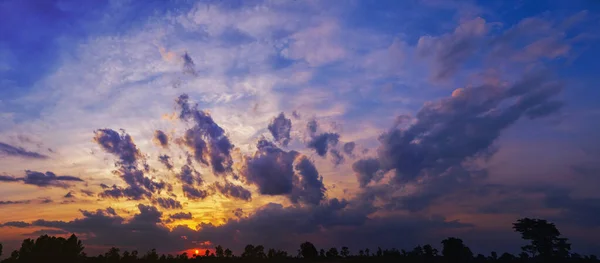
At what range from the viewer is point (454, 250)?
152 metres

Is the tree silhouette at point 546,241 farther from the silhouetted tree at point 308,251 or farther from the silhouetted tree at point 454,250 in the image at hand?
the silhouetted tree at point 308,251

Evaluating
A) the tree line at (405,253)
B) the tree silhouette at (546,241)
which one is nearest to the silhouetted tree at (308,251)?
the tree line at (405,253)

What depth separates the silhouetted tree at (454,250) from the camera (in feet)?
495

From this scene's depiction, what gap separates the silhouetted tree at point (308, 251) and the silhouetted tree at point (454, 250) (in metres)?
61.4

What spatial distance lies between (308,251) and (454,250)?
68698mm

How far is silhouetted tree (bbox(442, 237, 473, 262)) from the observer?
495 ft

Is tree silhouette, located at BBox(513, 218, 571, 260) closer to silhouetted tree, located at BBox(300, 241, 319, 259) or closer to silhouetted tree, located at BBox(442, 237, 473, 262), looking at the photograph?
silhouetted tree, located at BBox(442, 237, 473, 262)

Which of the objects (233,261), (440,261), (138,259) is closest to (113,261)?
(138,259)

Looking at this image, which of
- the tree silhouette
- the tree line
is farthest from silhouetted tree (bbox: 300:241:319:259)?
the tree silhouette

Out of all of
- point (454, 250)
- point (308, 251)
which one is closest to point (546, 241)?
point (454, 250)

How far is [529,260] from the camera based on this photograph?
475ft

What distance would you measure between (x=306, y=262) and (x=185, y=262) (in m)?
60.6

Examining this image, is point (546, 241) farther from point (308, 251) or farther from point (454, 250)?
point (308, 251)

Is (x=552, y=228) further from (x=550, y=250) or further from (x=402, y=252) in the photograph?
(x=402, y=252)
